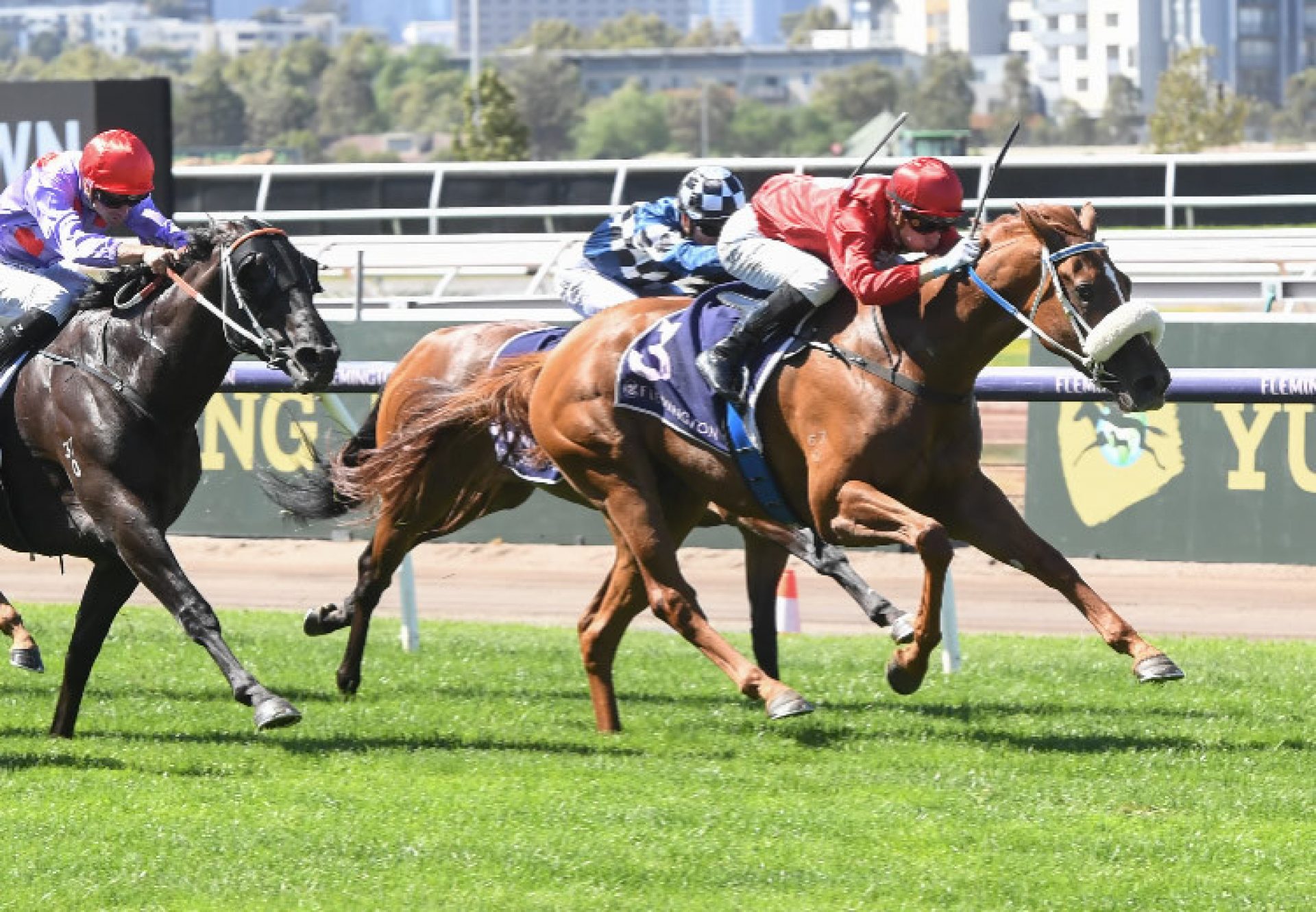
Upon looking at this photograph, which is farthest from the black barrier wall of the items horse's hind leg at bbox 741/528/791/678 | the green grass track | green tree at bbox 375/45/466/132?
green tree at bbox 375/45/466/132

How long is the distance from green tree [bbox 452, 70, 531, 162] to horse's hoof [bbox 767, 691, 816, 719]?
57817 millimetres

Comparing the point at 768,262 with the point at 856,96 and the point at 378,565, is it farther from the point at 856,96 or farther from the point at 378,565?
the point at 856,96

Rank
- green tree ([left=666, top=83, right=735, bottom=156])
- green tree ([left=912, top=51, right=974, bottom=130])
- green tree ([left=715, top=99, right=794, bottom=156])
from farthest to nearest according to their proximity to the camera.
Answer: green tree ([left=666, top=83, right=735, bottom=156]) → green tree ([left=912, top=51, right=974, bottom=130]) → green tree ([left=715, top=99, right=794, bottom=156])

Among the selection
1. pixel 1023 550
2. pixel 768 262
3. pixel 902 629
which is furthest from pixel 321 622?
pixel 1023 550

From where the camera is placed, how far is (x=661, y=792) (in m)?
6.12

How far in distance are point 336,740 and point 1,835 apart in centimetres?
152

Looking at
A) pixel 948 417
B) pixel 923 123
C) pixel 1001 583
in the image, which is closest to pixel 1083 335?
pixel 948 417

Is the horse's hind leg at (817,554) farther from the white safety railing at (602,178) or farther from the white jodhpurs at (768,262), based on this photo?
the white safety railing at (602,178)

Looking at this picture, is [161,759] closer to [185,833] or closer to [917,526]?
[185,833]

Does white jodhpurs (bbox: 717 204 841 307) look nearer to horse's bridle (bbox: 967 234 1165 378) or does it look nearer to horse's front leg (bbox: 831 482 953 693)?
horse's bridle (bbox: 967 234 1165 378)

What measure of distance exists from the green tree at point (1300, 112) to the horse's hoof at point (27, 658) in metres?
137

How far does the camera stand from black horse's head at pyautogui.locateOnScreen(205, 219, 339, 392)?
266 inches

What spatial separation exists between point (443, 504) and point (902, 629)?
180 centimetres

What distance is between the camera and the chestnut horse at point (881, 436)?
21.3 ft
